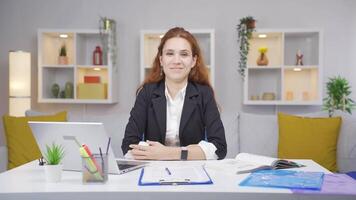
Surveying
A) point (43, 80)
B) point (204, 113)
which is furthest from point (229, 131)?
point (43, 80)

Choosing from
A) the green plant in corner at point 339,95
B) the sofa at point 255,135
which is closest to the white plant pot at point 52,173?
the sofa at point 255,135

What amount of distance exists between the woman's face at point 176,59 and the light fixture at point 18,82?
8.09 feet

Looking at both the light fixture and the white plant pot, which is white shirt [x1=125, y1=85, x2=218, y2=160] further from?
the light fixture

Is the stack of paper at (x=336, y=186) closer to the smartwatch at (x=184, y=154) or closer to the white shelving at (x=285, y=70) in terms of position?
the smartwatch at (x=184, y=154)

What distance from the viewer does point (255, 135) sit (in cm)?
311

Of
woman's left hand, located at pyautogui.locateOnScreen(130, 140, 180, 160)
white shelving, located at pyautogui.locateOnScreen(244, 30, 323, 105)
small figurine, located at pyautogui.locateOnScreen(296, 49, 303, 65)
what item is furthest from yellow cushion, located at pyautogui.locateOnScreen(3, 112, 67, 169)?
small figurine, located at pyautogui.locateOnScreen(296, 49, 303, 65)

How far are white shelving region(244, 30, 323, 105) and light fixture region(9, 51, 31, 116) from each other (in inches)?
92.5

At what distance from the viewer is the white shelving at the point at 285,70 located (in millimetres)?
4105

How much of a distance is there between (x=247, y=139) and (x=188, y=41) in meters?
1.18

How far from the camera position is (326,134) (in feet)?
9.77

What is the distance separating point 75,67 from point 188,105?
2.36 m

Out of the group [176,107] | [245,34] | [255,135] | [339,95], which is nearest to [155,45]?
[245,34]

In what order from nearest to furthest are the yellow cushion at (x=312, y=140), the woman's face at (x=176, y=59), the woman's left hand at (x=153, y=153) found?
the woman's left hand at (x=153, y=153) → the woman's face at (x=176, y=59) → the yellow cushion at (x=312, y=140)

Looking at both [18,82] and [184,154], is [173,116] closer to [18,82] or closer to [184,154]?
[184,154]
